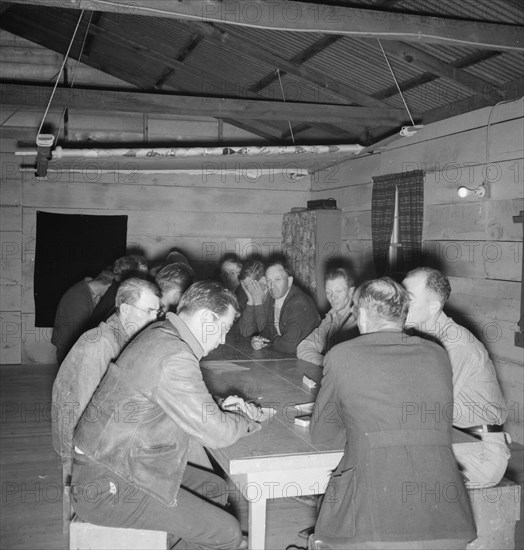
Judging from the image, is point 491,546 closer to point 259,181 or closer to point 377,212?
point 377,212

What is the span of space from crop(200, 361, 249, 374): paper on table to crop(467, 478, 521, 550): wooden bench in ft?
5.83

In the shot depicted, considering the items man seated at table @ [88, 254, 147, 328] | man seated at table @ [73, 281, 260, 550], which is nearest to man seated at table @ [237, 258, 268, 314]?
man seated at table @ [88, 254, 147, 328]

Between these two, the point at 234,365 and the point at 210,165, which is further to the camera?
the point at 210,165

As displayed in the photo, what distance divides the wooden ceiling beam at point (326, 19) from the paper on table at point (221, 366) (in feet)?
6.99

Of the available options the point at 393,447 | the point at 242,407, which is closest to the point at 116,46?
the point at 242,407

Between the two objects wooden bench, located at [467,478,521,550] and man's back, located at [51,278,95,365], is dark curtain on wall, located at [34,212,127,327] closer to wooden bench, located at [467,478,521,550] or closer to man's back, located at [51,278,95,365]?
man's back, located at [51,278,95,365]

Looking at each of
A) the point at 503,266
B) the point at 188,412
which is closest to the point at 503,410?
the point at 188,412

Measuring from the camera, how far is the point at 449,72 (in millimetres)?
5125

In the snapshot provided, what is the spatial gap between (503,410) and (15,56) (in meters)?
A: 7.72

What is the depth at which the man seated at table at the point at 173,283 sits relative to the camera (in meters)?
4.09

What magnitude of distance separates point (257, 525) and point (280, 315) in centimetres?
266

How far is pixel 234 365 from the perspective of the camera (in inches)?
162

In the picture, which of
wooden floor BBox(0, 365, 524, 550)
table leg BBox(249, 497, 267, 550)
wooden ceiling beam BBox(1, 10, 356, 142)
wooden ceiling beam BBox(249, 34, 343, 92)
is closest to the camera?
table leg BBox(249, 497, 267, 550)

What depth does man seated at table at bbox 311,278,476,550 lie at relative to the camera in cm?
198
